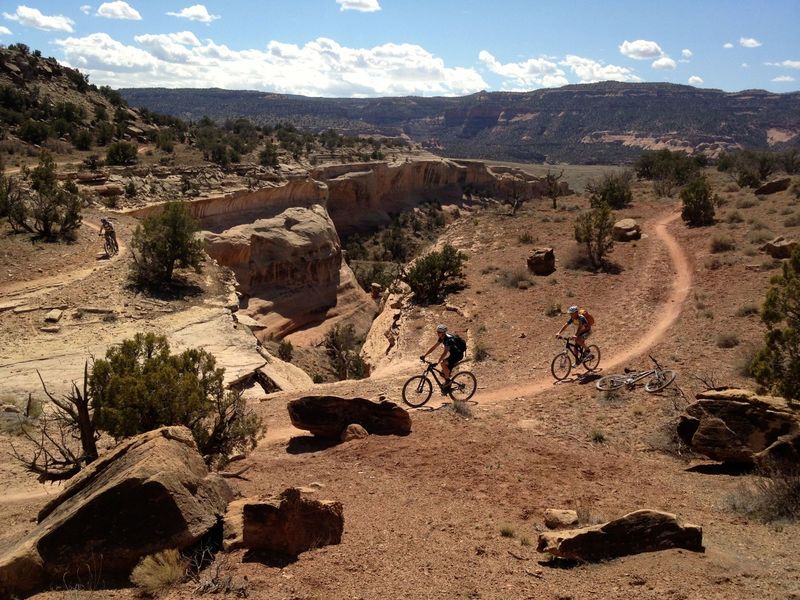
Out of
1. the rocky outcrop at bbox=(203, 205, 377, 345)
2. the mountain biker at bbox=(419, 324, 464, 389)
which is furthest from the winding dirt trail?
the rocky outcrop at bbox=(203, 205, 377, 345)

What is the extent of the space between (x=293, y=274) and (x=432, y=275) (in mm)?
11360

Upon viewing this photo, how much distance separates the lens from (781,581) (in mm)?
4949

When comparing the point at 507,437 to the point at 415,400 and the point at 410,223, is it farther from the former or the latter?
the point at 410,223

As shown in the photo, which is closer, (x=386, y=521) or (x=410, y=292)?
(x=386, y=521)

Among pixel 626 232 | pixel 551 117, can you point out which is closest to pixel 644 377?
pixel 626 232

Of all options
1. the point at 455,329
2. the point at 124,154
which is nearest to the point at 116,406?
the point at 455,329

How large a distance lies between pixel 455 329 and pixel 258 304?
1318 cm

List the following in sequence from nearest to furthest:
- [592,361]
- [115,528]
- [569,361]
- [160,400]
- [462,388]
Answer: [115,528], [160,400], [462,388], [569,361], [592,361]

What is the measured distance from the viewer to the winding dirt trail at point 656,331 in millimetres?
12812

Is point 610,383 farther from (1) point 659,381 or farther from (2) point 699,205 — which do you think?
(2) point 699,205

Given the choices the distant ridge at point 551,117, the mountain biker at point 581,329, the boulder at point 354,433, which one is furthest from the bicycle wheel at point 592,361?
the distant ridge at point 551,117

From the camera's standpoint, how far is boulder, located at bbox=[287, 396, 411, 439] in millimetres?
9859

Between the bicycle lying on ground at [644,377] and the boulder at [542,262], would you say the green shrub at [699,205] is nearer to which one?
the boulder at [542,262]

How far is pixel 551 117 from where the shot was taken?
127m
